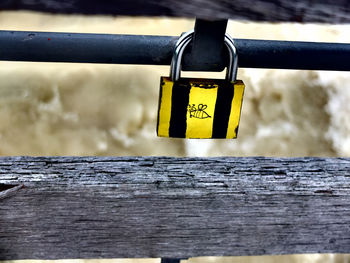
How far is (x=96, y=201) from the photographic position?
0.69m

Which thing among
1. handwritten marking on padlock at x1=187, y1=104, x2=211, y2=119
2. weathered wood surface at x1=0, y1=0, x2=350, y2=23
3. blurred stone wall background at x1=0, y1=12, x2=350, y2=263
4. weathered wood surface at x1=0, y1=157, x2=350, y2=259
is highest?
weathered wood surface at x1=0, y1=0, x2=350, y2=23

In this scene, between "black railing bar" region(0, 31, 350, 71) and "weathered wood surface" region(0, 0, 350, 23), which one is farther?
"black railing bar" region(0, 31, 350, 71)

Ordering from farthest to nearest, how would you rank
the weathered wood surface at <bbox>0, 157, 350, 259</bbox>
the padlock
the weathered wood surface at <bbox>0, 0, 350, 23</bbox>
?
the padlock < the weathered wood surface at <bbox>0, 157, 350, 259</bbox> < the weathered wood surface at <bbox>0, 0, 350, 23</bbox>

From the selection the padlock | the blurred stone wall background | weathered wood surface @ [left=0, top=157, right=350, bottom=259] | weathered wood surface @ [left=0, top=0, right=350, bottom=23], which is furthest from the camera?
the blurred stone wall background

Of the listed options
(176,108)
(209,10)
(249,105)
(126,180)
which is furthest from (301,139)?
(209,10)

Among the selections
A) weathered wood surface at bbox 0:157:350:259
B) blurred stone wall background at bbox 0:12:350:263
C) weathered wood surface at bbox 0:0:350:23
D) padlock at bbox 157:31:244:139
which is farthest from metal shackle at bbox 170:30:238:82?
blurred stone wall background at bbox 0:12:350:263

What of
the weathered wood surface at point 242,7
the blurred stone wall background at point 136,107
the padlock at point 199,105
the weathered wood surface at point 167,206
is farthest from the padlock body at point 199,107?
the blurred stone wall background at point 136,107

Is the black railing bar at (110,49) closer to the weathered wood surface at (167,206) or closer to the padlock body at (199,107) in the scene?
the padlock body at (199,107)

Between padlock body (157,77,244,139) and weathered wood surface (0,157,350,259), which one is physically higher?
padlock body (157,77,244,139)

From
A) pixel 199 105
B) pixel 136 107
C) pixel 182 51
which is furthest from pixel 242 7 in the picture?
pixel 136 107

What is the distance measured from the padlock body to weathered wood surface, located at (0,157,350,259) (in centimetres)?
16

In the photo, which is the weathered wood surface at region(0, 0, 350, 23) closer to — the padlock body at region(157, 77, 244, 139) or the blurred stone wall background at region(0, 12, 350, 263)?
the padlock body at region(157, 77, 244, 139)

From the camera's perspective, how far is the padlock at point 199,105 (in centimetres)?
85

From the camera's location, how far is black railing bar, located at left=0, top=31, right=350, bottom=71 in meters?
0.78
